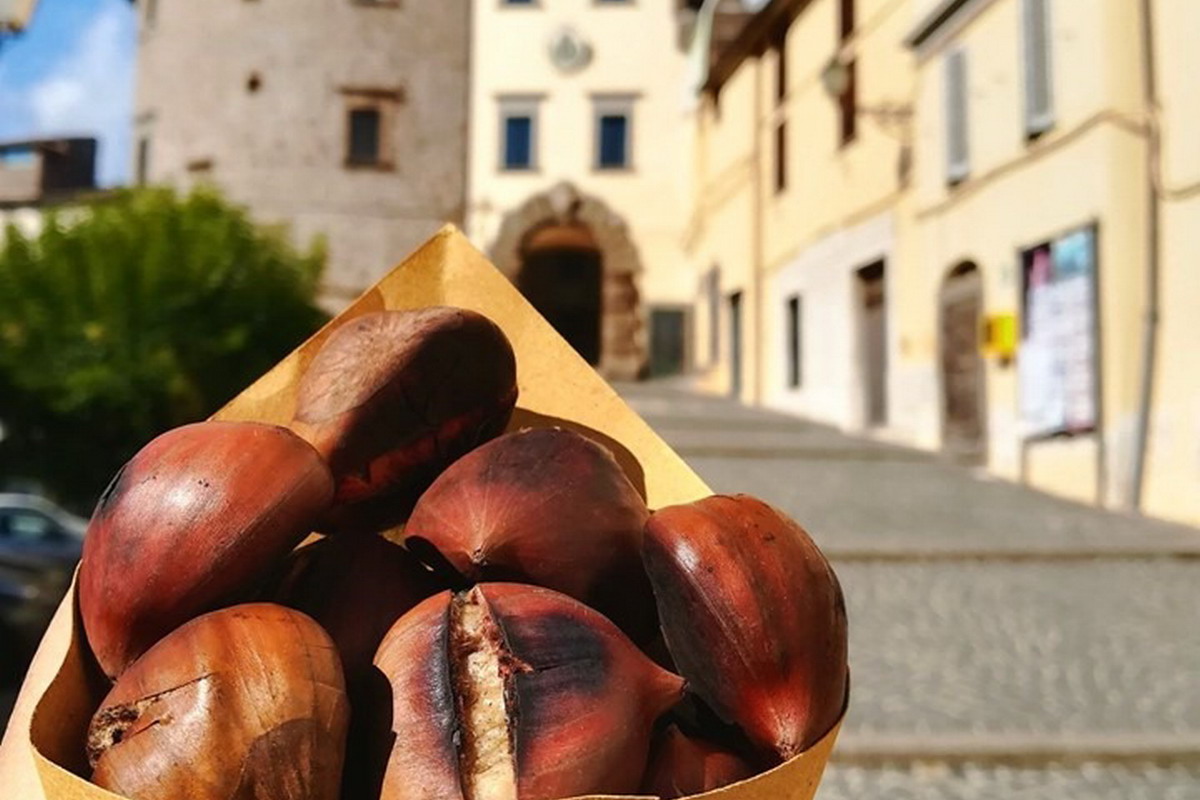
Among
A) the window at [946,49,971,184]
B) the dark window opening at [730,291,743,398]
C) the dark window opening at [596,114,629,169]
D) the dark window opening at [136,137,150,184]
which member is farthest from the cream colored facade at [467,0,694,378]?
the window at [946,49,971,184]

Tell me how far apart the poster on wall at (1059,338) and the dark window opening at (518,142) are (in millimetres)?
13576

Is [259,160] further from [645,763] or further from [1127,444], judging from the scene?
[645,763]

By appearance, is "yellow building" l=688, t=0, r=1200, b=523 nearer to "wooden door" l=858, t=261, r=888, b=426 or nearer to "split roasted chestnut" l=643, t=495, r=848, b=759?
"wooden door" l=858, t=261, r=888, b=426

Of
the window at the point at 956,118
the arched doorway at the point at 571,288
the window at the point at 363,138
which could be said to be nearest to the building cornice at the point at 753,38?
the arched doorway at the point at 571,288

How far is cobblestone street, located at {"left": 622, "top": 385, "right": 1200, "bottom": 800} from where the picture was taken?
4148 millimetres

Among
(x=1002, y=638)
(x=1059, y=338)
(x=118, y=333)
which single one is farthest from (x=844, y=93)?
(x=1002, y=638)

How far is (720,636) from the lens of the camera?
1.01 meters

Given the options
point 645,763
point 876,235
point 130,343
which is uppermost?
point 876,235

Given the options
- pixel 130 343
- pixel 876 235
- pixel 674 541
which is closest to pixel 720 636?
pixel 674 541

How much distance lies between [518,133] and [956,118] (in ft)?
39.5

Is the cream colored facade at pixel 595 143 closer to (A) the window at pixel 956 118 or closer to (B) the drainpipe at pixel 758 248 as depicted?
(B) the drainpipe at pixel 758 248

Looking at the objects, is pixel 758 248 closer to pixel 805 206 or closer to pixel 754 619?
pixel 805 206

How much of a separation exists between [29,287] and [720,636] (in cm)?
1322

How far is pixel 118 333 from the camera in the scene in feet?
40.3
